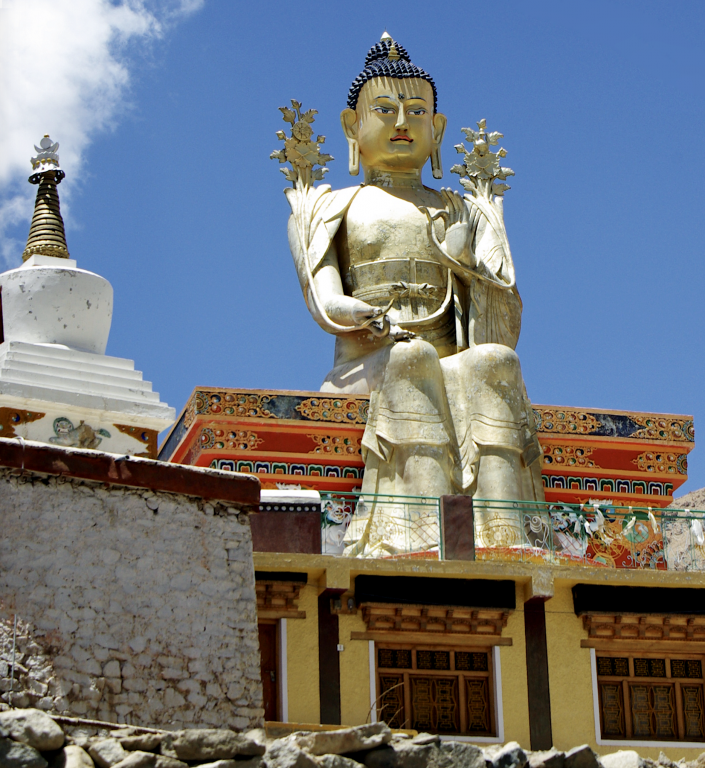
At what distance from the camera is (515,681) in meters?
12.7

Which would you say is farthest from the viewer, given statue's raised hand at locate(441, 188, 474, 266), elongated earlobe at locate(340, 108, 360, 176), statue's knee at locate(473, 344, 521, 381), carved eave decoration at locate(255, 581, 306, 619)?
elongated earlobe at locate(340, 108, 360, 176)

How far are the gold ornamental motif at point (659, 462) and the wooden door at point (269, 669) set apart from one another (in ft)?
14.6

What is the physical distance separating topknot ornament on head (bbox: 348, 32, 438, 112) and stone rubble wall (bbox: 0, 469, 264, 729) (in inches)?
277

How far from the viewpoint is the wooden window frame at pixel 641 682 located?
501 inches

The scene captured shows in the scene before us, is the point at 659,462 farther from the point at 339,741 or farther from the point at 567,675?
the point at 339,741

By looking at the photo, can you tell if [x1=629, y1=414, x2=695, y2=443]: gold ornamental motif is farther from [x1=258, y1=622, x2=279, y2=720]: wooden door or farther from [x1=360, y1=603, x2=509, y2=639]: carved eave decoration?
[x1=258, y1=622, x2=279, y2=720]: wooden door

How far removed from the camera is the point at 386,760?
9.02m

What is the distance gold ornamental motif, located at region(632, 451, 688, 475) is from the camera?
50.1ft

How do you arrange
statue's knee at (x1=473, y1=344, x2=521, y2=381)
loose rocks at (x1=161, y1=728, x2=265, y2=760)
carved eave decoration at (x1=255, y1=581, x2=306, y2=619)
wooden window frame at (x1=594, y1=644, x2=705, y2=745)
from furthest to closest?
statue's knee at (x1=473, y1=344, x2=521, y2=381) → wooden window frame at (x1=594, y1=644, x2=705, y2=745) → carved eave decoration at (x1=255, y1=581, x2=306, y2=619) → loose rocks at (x1=161, y1=728, x2=265, y2=760)

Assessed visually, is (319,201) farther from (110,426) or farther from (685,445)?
(685,445)

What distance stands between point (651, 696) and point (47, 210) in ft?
24.3

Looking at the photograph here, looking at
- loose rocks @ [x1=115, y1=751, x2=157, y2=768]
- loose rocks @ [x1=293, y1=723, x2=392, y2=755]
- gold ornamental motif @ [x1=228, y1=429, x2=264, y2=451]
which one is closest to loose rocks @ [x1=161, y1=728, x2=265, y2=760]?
loose rocks @ [x1=115, y1=751, x2=157, y2=768]

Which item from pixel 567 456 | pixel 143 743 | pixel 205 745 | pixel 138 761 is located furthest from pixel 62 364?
pixel 138 761

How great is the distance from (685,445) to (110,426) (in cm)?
534
